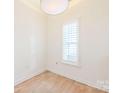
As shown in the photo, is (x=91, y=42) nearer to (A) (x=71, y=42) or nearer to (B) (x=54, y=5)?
(A) (x=71, y=42)

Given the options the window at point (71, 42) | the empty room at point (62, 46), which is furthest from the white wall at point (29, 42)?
the window at point (71, 42)

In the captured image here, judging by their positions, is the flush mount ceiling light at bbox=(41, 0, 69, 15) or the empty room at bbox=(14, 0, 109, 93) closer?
the flush mount ceiling light at bbox=(41, 0, 69, 15)

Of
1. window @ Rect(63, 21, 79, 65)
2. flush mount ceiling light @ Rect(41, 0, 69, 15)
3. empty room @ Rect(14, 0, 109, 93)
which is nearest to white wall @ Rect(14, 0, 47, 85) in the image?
empty room @ Rect(14, 0, 109, 93)

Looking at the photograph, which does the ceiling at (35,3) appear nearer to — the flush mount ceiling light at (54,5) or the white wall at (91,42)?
the white wall at (91,42)

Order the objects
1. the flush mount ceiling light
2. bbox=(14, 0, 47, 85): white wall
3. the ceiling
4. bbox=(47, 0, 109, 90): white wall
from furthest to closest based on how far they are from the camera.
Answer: the ceiling
bbox=(14, 0, 47, 85): white wall
bbox=(47, 0, 109, 90): white wall
the flush mount ceiling light

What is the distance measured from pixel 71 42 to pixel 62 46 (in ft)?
1.48

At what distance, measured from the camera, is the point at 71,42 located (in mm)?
3223

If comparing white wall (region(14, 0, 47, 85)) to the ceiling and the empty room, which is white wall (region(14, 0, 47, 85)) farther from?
the ceiling

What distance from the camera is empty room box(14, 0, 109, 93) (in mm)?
2373

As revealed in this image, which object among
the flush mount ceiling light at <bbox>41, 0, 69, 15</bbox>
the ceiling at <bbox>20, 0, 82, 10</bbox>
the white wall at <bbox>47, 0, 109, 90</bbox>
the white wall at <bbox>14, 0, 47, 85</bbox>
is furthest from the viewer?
the ceiling at <bbox>20, 0, 82, 10</bbox>

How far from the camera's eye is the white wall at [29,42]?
9.37 feet
